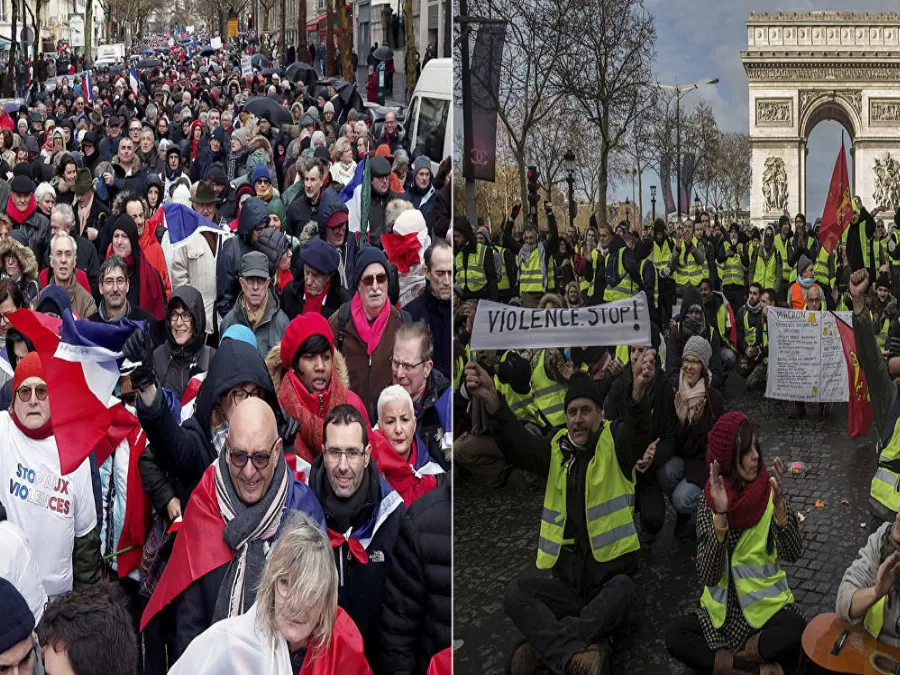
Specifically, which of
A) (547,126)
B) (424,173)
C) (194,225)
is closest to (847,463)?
(547,126)

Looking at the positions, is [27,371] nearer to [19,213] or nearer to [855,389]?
[855,389]

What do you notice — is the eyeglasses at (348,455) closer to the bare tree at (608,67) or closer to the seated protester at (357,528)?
the seated protester at (357,528)

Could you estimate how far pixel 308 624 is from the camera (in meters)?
3.30

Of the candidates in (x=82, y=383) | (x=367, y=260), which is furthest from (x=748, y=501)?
(x=367, y=260)

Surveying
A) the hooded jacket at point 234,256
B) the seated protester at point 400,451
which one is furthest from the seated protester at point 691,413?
the hooded jacket at point 234,256

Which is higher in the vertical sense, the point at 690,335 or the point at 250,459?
the point at 690,335

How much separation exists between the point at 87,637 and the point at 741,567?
6.27 ft

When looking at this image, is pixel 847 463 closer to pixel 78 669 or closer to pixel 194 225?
pixel 78 669

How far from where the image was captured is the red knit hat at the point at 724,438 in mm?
3271

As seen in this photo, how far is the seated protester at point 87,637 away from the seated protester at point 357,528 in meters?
0.82

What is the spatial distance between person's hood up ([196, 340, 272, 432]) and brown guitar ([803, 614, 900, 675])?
2090 millimetres

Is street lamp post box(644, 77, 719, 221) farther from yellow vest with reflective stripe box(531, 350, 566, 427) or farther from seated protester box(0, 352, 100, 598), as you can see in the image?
seated protester box(0, 352, 100, 598)

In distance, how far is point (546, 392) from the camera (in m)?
3.11

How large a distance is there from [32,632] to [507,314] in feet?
4.89
